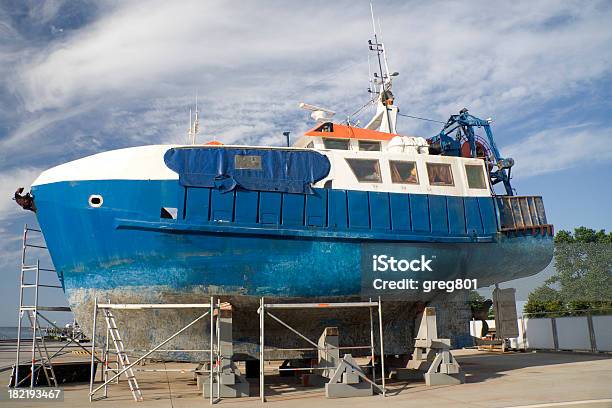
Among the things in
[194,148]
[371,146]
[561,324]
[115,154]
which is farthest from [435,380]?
[561,324]

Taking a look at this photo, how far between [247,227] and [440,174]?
6.49 meters

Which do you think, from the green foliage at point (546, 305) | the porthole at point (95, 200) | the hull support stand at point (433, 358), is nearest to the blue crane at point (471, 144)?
the hull support stand at point (433, 358)

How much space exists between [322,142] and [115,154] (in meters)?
6.19

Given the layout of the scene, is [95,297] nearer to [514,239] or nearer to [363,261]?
[363,261]

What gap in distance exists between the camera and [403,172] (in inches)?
585

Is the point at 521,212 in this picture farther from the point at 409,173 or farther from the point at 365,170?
the point at 365,170

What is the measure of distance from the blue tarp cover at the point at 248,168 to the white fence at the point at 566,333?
1716cm

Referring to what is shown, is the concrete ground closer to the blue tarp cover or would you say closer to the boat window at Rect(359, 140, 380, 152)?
the blue tarp cover

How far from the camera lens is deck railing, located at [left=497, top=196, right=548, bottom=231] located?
52.6ft

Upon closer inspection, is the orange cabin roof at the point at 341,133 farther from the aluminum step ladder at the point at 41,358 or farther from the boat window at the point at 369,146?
the aluminum step ladder at the point at 41,358

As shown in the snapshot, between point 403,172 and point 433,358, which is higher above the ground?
point 403,172

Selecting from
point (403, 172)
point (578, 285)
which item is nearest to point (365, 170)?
point (403, 172)

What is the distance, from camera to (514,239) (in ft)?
52.3

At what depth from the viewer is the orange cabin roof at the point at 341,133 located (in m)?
15.5
